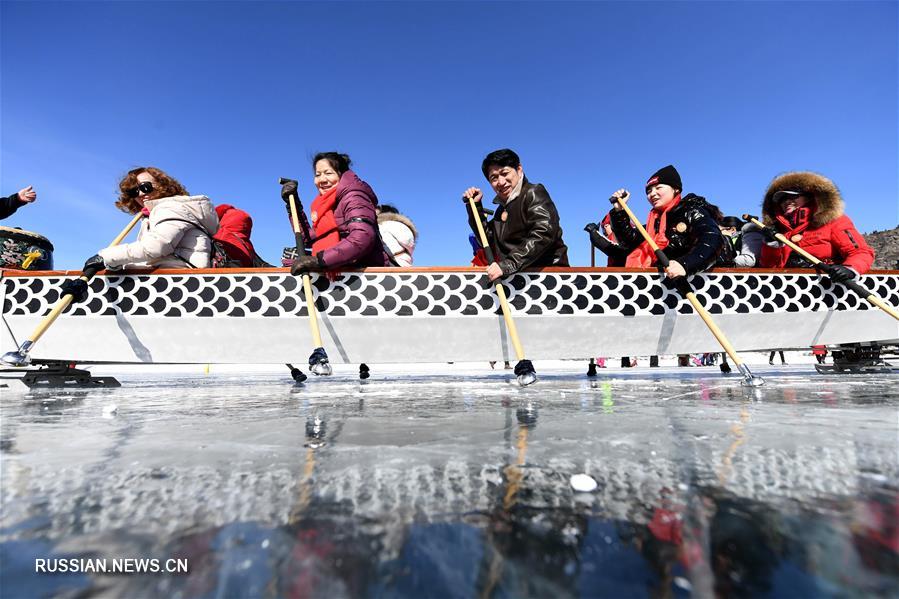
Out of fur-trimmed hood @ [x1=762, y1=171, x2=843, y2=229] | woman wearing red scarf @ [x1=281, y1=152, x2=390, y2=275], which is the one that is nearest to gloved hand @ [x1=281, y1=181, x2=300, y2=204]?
woman wearing red scarf @ [x1=281, y1=152, x2=390, y2=275]

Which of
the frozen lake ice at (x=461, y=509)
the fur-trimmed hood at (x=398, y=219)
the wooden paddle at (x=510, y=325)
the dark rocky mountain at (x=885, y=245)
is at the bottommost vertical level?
the frozen lake ice at (x=461, y=509)

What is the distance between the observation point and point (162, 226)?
12.5ft

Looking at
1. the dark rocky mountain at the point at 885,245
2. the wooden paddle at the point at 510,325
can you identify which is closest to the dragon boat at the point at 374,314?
the wooden paddle at the point at 510,325

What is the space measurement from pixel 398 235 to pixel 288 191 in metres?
1.31

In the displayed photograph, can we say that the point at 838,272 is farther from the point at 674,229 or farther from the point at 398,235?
the point at 398,235

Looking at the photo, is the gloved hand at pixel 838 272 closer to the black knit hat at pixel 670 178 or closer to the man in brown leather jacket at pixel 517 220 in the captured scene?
the black knit hat at pixel 670 178

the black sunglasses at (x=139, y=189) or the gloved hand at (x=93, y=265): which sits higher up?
the black sunglasses at (x=139, y=189)

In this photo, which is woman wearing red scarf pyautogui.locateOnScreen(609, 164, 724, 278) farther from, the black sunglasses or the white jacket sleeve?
the black sunglasses

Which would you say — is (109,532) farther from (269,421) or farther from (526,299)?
(526,299)

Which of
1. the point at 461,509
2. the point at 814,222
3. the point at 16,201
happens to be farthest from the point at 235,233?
the point at 814,222

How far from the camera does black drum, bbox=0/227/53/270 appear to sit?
4.69 m

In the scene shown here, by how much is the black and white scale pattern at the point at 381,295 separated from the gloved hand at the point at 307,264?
0.18 m

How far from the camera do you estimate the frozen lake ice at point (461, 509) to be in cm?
53

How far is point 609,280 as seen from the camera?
13.1ft
